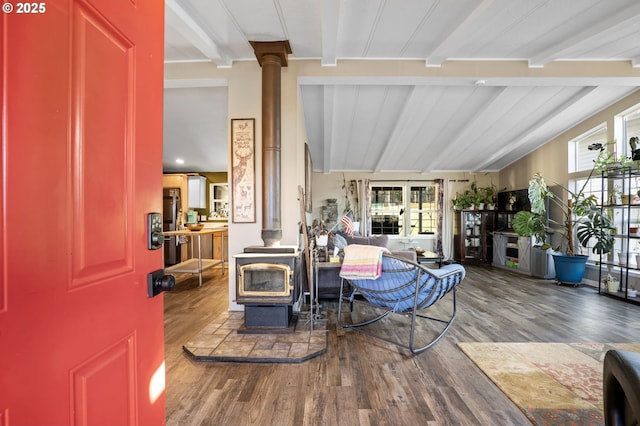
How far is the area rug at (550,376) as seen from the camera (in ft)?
5.67

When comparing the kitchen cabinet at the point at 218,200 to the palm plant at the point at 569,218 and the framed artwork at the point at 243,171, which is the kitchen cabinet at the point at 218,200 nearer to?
the framed artwork at the point at 243,171

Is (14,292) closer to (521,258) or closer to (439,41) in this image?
(439,41)

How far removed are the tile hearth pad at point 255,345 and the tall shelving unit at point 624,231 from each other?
4401 mm

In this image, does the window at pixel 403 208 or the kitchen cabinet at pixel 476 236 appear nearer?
the kitchen cabinet at pixel 476 236

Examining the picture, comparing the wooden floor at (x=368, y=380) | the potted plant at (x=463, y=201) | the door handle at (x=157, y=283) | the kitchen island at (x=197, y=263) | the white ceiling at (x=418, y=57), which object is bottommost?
the wooden floor at (x=368, y=380)

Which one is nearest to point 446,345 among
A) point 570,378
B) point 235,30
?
point 570,378

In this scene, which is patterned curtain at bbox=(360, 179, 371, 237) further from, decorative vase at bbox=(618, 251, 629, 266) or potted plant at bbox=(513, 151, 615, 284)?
decorative vase at bbox=(618, 251, 629, 266)

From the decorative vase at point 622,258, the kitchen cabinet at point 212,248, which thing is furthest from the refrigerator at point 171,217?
the decorative vase at point 622,258

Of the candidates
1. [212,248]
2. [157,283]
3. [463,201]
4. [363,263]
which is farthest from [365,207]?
[157,283]

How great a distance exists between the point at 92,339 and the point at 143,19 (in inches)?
34.7

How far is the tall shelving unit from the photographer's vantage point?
4.06 meters

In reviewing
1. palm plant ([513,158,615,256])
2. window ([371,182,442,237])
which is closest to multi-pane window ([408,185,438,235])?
window ([371,182,442,237])

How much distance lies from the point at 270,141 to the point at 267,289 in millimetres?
1515

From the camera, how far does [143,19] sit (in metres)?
0.87
